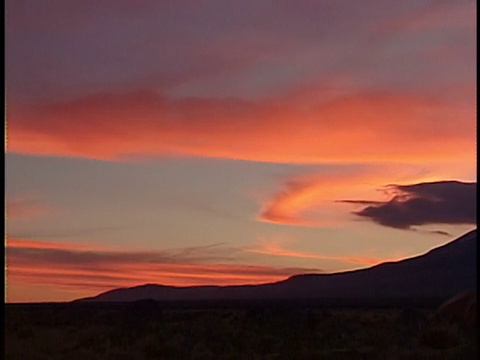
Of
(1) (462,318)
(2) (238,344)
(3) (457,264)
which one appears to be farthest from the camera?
(3) (457,264)

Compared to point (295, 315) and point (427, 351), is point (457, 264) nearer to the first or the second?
point (295, 315)

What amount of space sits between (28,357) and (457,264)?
2002 cm

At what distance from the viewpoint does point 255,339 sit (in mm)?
16422

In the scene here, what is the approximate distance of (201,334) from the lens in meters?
17.4

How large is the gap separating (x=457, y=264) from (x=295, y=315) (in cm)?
1287

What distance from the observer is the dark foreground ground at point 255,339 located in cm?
1462

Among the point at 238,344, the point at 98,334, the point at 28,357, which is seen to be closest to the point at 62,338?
the point at 98,334

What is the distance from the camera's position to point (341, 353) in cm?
1446

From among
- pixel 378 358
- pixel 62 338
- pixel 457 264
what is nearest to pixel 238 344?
pixel 378 358

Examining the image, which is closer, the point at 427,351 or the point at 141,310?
the point at 427,351

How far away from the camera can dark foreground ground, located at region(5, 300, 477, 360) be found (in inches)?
575

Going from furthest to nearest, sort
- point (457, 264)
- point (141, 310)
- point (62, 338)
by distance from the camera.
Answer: point (457, 264), point (141, 310), point (62, 338)

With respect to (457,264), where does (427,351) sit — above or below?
below

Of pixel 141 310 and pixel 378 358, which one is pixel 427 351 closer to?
pixel 378 358
